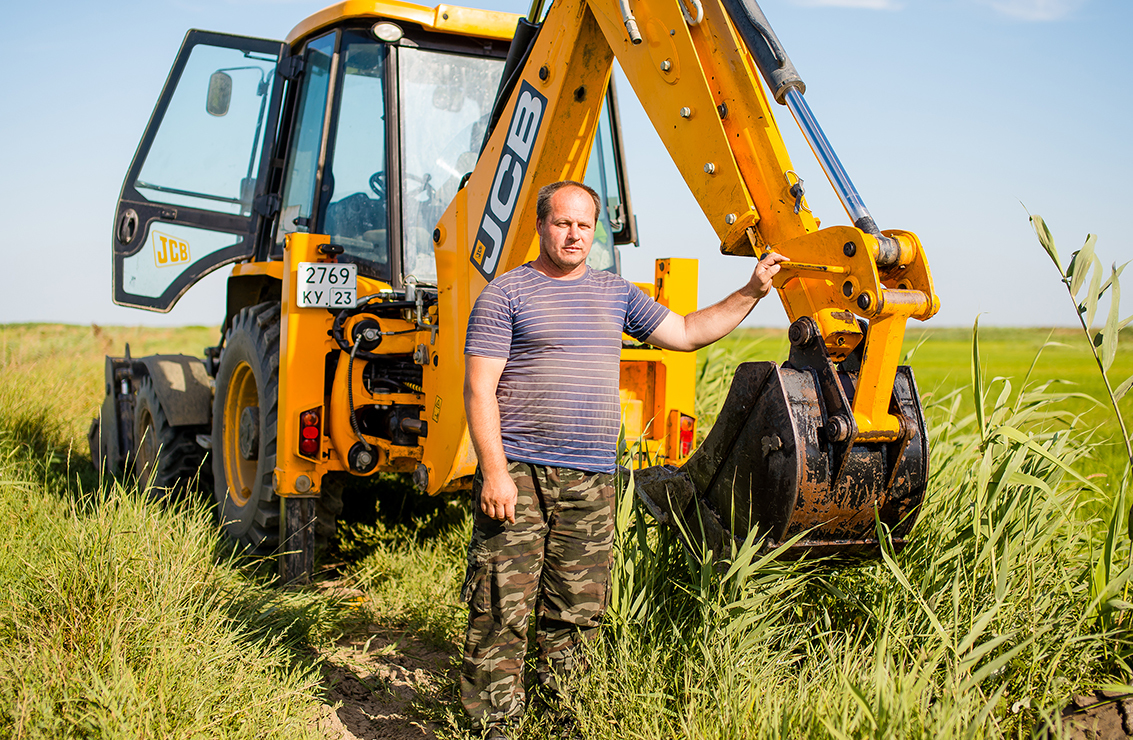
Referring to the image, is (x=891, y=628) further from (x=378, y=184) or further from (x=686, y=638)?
(x=378, y=184)

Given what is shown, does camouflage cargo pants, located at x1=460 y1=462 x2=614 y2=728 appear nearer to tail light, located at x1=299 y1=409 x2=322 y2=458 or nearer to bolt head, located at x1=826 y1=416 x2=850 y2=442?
bolt head, located at x1=826 y1=416 x2=850 y2=442

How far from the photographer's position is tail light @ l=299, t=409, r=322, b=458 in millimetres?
4176

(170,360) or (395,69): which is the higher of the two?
(395,69)

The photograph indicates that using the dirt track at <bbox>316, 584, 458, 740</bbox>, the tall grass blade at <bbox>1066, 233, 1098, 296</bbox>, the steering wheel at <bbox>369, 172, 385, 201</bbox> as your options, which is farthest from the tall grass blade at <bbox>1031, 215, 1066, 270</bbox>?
the steering wheel at <bbox>369, 172, 385, 201</bbox>

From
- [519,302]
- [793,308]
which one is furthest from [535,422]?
[793,308]

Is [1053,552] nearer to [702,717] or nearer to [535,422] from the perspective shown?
[702,717]

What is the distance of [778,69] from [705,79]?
26 cm

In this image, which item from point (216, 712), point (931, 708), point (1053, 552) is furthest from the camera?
point (1053, 552)

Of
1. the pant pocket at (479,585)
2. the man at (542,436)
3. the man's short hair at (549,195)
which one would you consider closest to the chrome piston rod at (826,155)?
the man at (542,436)

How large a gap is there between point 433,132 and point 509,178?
1214mm

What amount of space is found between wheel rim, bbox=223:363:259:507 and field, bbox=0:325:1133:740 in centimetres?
109

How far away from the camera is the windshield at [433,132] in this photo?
170 inches

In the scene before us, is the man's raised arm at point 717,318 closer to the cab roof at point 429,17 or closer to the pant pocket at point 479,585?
the pant pocket at point 479,585

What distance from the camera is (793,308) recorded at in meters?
2.51
